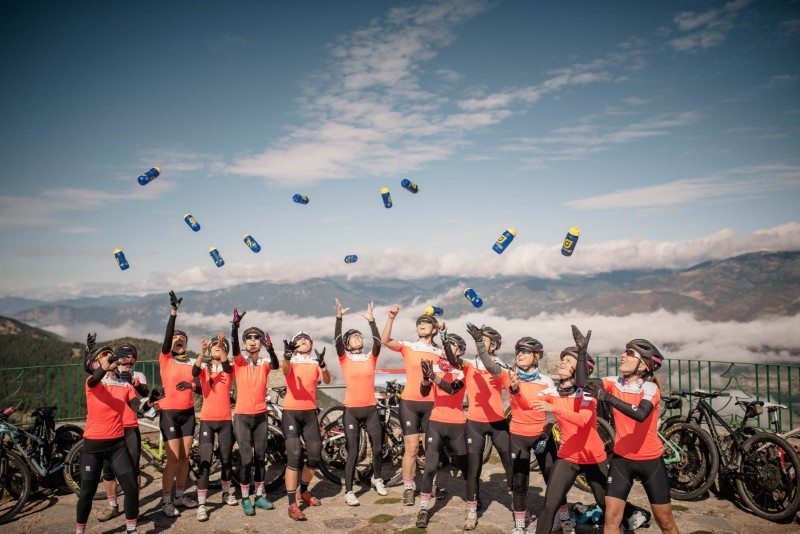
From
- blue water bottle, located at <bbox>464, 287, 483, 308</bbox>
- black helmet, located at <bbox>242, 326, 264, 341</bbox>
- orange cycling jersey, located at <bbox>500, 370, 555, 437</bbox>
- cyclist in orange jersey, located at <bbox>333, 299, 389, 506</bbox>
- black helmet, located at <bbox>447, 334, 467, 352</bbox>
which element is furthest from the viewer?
blue water bottle, located at <bbox>464, 287, 483, 308</bbox>

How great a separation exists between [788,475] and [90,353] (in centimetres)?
1027

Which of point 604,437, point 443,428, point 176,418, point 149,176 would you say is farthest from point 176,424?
point 149,176

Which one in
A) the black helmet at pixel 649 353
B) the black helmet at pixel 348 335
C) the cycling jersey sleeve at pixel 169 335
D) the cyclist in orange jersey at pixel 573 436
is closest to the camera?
the black helmet at pixel 649 353

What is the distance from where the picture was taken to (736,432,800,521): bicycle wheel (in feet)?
25.8

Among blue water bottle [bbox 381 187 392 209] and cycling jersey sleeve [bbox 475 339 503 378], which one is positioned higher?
blue water bottle [bbox 381 187 392 209]

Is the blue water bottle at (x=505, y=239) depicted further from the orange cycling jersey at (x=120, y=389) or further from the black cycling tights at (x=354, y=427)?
the orange cycling jersey at (x=120, y=389)

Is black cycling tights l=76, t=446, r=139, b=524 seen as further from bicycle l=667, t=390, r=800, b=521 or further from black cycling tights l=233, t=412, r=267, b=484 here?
bicycle l=667, t=390, r=800, b=521

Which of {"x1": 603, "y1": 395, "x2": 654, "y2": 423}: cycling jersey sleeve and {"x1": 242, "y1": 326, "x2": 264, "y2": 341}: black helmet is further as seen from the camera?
{"x1": 242, "y1": 326, "x2": 264, "y2": 341}: black helmet

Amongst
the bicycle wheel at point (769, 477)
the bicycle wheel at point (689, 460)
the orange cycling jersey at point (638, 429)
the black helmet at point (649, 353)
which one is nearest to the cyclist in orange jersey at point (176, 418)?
the orange cycling jersey at point (638, 429)

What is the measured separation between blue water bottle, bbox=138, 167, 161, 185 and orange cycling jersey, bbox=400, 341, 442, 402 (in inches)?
370

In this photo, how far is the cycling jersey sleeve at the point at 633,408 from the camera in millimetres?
5859

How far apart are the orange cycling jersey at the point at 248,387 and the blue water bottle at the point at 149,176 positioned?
790 centimetres

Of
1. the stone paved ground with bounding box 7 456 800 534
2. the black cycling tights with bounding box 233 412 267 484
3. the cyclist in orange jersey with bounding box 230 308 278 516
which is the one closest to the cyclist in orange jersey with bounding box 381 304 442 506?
the stone paved ground with bounding box 7 456 800 534

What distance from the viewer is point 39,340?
170250mm
